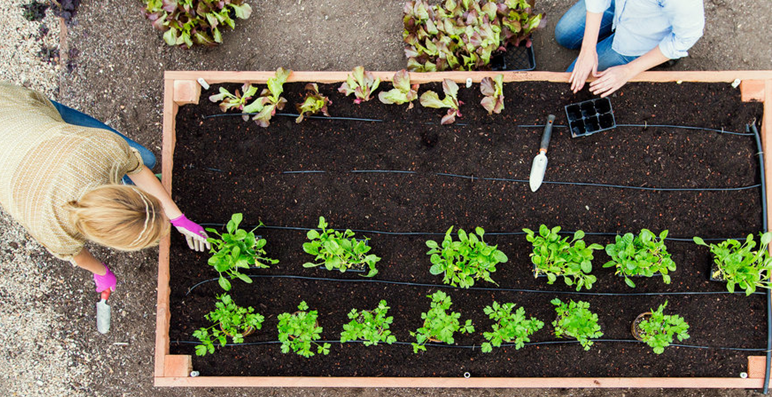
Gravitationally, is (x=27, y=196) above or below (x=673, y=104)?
below

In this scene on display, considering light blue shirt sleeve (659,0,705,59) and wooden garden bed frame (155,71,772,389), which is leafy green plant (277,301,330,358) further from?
light blue shirt sleeve (659,0,705,59)

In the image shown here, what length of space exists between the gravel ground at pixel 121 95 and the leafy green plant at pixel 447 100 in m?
0.60

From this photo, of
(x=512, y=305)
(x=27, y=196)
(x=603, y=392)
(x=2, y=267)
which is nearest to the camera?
(x=27, y=196)

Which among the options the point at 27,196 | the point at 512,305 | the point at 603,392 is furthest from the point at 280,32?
the point at 603,392

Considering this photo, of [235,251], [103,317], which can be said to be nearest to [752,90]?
[235,251]

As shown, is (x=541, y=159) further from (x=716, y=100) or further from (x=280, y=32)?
(x=280, y=32)

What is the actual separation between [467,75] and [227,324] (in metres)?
1.58

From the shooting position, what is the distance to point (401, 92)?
6.53 feet

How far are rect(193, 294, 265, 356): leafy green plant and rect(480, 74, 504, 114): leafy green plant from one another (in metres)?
1.41

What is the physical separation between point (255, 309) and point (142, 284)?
93 centimetres

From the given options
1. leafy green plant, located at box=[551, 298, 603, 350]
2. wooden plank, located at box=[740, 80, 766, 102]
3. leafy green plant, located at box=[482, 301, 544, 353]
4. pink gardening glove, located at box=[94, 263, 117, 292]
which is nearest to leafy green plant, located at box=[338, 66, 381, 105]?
leafy green plant, located at box=[482, 301, 544, 353]

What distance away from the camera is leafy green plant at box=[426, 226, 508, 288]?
5.90 ft

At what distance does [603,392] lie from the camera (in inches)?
96.0

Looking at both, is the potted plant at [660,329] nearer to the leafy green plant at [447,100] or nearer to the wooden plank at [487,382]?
the wooden plank at [487,382]
